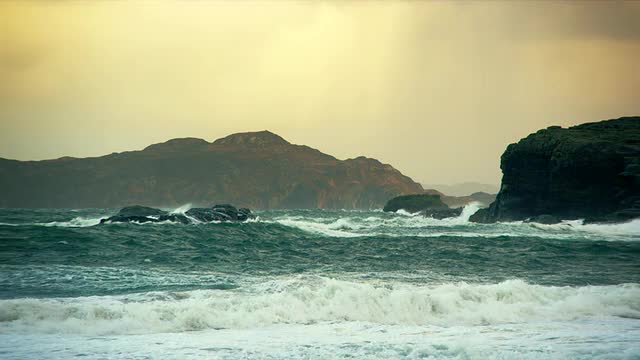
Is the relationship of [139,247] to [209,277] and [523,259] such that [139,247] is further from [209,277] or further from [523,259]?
[523,259]

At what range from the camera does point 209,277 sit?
66.2 feet

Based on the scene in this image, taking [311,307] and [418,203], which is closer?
[311,307]

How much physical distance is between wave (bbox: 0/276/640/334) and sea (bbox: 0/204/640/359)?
0.14 ft

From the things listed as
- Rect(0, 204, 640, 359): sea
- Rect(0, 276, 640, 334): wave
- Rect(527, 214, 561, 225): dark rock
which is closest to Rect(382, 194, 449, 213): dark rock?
Rect(527, 214, 561, 225): dark rock

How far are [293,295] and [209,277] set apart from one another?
507 cm

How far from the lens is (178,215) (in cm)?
4762

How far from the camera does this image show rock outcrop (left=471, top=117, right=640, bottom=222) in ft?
187

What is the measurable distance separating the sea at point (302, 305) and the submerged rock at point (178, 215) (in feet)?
56.0

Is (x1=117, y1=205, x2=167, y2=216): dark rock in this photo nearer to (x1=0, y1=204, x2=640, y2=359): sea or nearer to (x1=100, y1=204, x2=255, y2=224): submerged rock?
(x1=100, y1=204, x2=255, y2=224): submerged rock

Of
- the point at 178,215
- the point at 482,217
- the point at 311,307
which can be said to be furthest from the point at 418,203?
the point at 311,307

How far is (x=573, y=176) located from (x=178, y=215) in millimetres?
38039

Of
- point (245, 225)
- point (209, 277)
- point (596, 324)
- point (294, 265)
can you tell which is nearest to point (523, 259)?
point (294, 265)

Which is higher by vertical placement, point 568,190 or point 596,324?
point 568,190

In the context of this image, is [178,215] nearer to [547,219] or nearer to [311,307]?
[311,307]
